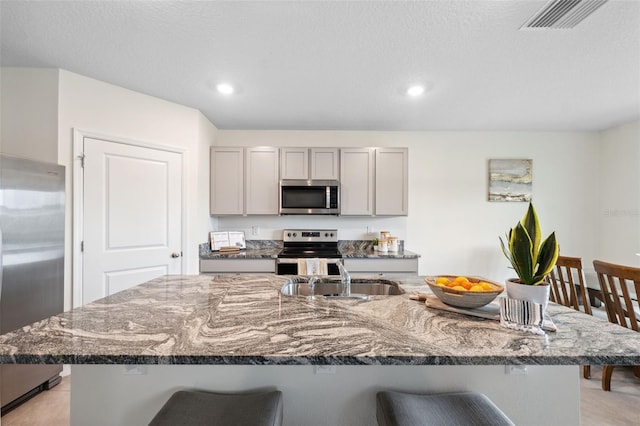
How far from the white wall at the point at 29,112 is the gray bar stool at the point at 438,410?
2904 millimetres

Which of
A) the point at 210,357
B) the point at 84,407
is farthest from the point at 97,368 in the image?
the point at 210,357

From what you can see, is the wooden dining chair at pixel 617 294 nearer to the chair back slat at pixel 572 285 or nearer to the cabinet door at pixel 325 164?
the chair back slat at pixel 572 285

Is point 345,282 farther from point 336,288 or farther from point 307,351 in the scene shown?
point 307,351

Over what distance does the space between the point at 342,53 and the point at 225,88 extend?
1145 mm

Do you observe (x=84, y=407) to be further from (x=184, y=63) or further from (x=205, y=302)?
(x=184, y=63)

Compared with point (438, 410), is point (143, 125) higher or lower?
higher

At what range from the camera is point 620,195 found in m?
3.33

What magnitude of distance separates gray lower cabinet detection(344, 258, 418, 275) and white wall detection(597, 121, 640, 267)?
2.57 metres

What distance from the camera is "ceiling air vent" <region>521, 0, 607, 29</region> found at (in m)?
1.44

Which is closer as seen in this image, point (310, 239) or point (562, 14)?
point (562, 14)

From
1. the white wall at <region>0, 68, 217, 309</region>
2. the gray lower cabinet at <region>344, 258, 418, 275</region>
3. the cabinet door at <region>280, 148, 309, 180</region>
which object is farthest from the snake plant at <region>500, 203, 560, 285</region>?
the white wall at <region>0, 68, 217, 309</region>

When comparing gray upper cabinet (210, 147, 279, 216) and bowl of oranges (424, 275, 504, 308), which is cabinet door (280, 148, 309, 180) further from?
bowl of oranges (424, 275, 504, 308)

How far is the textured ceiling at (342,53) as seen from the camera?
5.13ft

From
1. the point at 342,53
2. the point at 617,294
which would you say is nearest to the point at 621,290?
the point at 617,294
